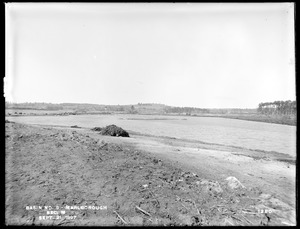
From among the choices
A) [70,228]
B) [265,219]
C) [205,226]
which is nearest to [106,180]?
[70,228]

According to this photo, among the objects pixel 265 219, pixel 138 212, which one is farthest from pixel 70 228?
pixel 265 219

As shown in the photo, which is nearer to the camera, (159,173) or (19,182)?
(19,182)

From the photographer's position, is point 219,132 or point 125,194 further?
point 219,132

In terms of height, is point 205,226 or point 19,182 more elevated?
point 19,182

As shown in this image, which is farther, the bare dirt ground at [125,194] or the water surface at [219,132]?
the water surface at [219,132]

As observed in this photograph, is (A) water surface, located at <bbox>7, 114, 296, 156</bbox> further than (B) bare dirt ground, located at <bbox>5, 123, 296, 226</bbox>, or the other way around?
(A) water surface, located at <bbox>7, 114, 296, 156</bbox>

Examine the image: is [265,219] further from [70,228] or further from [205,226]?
[70,228]

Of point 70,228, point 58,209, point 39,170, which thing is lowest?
point 70,228
